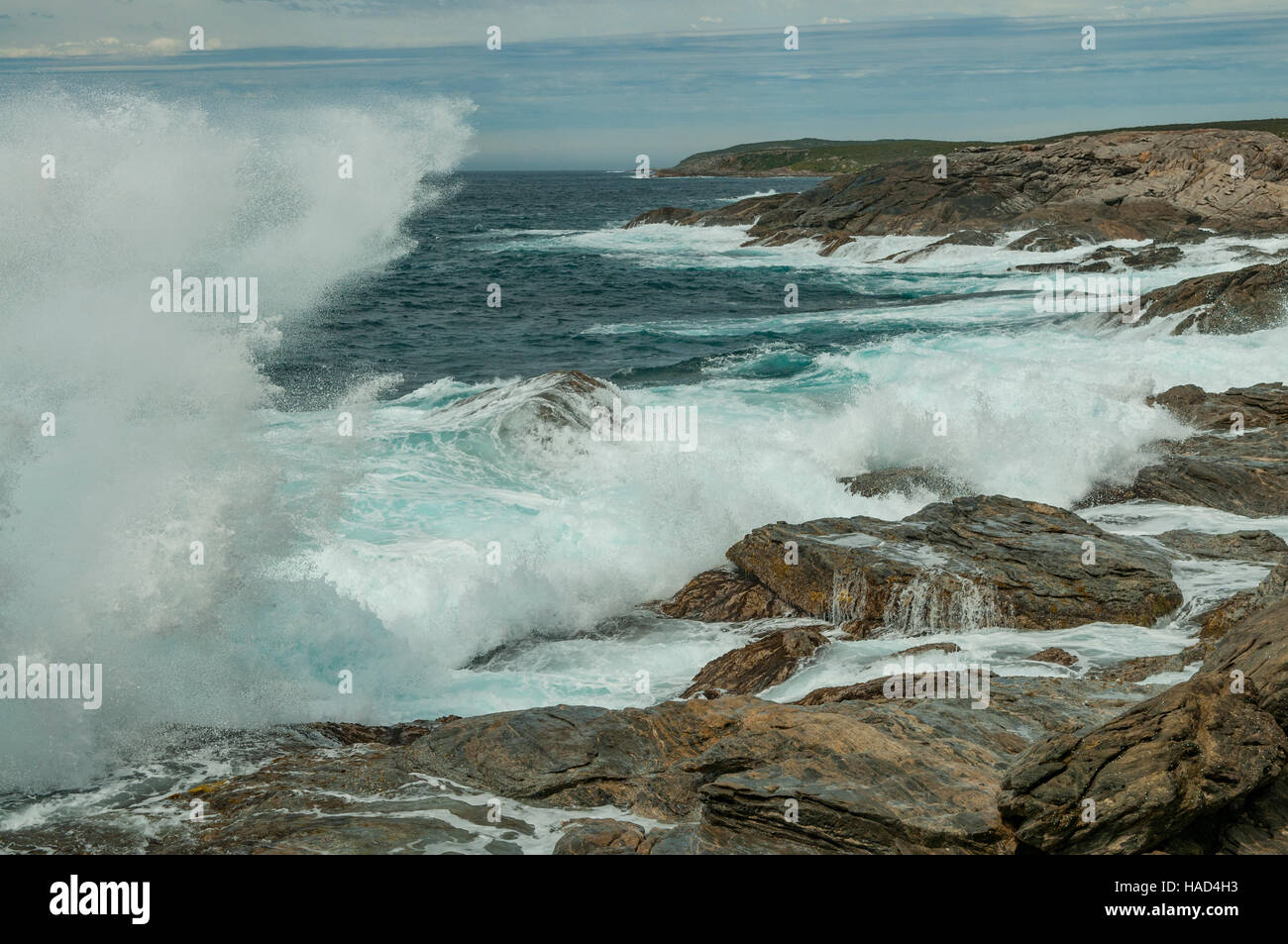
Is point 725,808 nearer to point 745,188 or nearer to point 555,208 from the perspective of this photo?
point 555,208

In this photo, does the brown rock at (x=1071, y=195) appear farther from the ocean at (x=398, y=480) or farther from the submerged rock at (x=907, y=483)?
the submerged rock at (x=907, y=483)

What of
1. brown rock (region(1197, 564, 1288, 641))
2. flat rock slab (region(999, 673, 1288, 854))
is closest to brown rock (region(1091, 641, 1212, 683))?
brown rock (region(1197, 564, 1288, 641))

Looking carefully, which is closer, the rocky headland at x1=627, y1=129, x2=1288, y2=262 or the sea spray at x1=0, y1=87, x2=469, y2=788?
the sea spray at x1=0, y1=87, x2=469, y2=788

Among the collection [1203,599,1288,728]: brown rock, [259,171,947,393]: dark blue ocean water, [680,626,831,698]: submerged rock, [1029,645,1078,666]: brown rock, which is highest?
[259,171,947,393]: dark blue ocean water

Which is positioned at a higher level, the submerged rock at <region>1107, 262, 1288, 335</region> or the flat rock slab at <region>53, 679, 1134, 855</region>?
the submerged rock at <region>1107, 262, 1288, 335</region>

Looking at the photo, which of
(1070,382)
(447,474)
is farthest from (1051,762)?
(1070,382)

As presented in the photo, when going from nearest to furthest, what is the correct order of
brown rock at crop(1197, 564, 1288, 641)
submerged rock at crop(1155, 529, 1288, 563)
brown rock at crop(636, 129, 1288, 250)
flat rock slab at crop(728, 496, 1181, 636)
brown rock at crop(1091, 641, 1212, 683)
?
brown rock at crop(1197, 564, 1288, 641), brown rock at crop(1091, 641, 1212, 683), flat rock slab at crop(728, 496, 1181, 636), submerged rock at crop(1155, 529, 1288, 563), brown rock at crop(636, 129, 1288, 250)

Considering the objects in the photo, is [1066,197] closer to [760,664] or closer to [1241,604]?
[1241,604]

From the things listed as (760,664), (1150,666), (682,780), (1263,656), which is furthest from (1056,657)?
(682,780)

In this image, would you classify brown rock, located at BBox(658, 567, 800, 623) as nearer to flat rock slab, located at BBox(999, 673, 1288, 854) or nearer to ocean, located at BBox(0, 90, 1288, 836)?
ocean, located at BBox(0, 90, 1288, 836)
